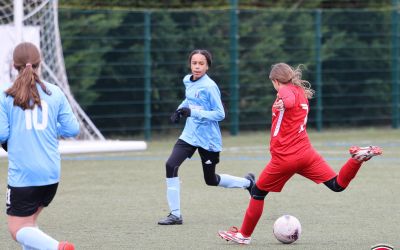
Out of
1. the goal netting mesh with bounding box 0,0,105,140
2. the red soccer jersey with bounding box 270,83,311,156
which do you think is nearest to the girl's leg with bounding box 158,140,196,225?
the red soccer jersey with bounding box 270,83,311,156

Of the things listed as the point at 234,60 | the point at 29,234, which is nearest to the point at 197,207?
the point at 29,234

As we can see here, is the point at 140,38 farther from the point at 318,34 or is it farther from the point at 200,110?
the point at 200,110

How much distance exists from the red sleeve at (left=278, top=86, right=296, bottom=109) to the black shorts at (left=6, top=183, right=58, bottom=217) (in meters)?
2.41

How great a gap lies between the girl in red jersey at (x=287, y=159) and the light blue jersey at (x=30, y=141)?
2297 millimetres

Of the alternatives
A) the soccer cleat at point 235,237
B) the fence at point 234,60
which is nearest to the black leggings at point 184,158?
the soccer cleat at point 235,237

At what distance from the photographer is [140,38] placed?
65.0 ft

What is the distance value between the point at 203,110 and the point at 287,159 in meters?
1.61

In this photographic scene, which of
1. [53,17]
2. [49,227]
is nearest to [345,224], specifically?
[49,227]

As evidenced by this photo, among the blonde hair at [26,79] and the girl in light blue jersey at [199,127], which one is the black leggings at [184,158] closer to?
the girl in light blue jersey at [199,127]

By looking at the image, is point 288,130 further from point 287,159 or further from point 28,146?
point 28,146

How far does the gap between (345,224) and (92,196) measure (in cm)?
344

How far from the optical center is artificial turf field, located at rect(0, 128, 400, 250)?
877 cm

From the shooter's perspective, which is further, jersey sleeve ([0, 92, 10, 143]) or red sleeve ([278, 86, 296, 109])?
red sleeve ([278, 86, 296, 109])

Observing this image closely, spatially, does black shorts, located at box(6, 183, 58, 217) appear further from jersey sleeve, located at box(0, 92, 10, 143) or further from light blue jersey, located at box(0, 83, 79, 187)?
jersey sleeve, located at box(0, 92, 10, 143)
